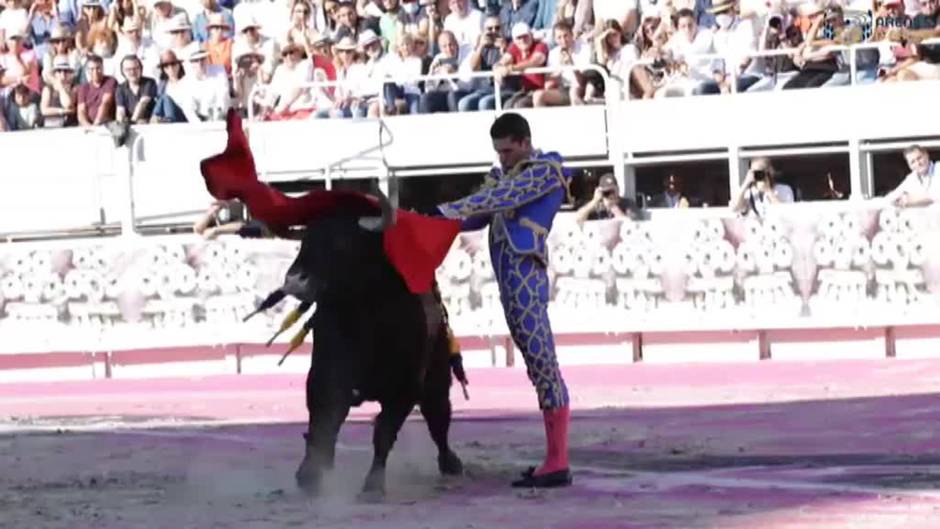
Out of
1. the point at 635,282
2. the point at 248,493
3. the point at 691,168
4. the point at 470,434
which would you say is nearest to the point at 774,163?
the point at 691,168

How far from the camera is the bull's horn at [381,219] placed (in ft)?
34.7

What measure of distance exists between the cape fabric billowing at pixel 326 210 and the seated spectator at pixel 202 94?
12.7 m

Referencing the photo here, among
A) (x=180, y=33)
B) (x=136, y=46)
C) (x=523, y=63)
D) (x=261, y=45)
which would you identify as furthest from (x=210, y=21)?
(x=523, y=63)

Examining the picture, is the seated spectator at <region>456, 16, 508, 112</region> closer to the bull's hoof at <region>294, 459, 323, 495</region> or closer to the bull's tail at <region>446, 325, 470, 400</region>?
the bull's tail at <region>446, 325, 470, 400</region>

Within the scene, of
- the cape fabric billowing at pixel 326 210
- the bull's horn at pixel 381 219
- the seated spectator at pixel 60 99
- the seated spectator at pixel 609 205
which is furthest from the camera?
the seated spectator at pixel 60 99

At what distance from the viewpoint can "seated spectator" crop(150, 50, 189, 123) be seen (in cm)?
2369

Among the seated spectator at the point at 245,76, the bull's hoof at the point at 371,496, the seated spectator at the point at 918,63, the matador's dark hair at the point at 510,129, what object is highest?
the seated spectator at the point at 245,76

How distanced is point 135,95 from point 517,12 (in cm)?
383

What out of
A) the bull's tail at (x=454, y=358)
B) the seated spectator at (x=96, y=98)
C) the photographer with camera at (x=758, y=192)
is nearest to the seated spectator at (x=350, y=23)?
the seated spectator at (x=96, y=98)

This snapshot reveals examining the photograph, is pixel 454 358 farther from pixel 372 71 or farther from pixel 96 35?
pixel 96 35

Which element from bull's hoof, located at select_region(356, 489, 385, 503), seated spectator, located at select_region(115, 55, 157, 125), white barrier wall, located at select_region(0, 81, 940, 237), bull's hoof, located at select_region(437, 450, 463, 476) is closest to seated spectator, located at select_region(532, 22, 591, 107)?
white barrier wall, located at select_region(0, 81, 940, 237)

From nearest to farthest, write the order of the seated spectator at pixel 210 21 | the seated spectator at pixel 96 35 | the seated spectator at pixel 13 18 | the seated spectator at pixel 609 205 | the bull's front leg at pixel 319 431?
1. the bull's front leg at pixel 319 431
2. the seated spectator at pixel 609 205
3. the seated spectator at pixel 210 21
4. the seated spectator at pixel 96 35
5. the seated spectator at pixel 13 18

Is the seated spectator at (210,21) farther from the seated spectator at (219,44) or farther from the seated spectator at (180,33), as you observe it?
the seated spectator at (180,33)

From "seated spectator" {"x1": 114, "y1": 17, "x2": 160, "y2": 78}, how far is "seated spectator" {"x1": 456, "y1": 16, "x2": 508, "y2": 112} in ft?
11.7
